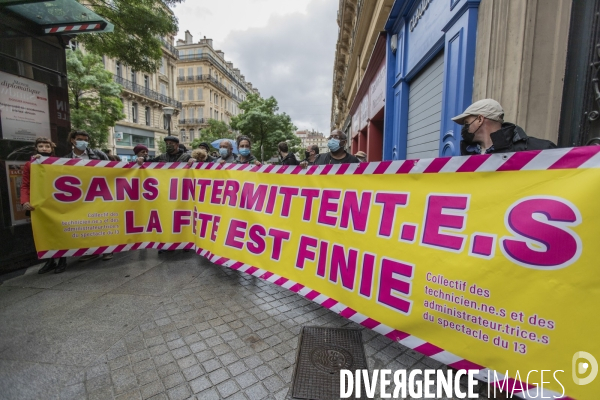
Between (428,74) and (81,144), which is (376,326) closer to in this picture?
(81,144)

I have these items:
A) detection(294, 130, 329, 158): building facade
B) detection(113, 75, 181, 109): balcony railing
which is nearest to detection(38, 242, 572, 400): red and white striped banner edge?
detection(113, 75, 181, 109): balcony railing

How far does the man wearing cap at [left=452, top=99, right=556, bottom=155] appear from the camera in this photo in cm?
204

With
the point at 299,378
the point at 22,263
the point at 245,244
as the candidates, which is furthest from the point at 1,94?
the point at 299,378

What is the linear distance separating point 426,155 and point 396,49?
3649 mm

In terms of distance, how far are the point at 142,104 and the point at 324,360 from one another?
4279 cm

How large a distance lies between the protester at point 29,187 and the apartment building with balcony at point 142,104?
2982cm

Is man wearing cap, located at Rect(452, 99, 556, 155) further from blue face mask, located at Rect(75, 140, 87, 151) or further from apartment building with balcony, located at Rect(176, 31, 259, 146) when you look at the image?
apartment building with balcony, located at Rect(176, 31, 259, 146)

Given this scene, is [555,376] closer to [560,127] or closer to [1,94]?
[560,127]

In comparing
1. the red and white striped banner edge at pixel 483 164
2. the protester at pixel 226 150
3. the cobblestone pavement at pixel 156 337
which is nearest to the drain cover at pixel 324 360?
the cobblestone pavement at pixel 156 337

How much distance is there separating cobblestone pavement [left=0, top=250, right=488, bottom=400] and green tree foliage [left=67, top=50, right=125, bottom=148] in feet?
42.8

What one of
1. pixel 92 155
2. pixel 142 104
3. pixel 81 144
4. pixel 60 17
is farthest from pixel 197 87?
pixel 81 144

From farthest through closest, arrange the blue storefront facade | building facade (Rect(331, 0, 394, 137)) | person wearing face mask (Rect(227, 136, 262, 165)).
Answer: building facade (Rect(331, 0, 394, 137)) → person wearing face mask (Rect(227, 136, 262, 165)) → the blue storefront facade

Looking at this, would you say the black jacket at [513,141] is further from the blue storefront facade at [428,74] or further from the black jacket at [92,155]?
the black jacket at [92,155]

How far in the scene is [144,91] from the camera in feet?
121
